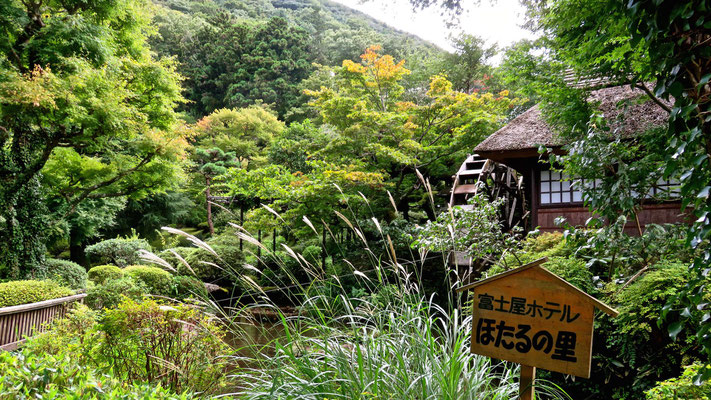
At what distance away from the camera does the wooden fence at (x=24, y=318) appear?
16.2 feet

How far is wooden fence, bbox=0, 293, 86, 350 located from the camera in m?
4.93

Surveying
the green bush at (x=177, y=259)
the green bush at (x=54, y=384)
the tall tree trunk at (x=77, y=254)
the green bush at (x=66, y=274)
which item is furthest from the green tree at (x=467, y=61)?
the green bush at (x=54, y=384)

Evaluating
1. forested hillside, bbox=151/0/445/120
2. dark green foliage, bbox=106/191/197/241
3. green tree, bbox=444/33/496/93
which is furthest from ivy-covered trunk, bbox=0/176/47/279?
green tree, bbox=444/33/496/93

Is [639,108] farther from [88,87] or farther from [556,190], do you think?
[88,87]

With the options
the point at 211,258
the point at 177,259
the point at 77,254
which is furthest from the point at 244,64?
the point at 211,258

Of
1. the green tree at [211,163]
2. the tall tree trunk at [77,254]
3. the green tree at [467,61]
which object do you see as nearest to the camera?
the tall tree trunk at [77,254]

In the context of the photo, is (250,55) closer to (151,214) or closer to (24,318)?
(151,214)

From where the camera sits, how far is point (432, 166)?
954 centimetres

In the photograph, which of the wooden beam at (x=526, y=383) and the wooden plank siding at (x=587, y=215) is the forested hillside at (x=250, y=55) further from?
the wooden beam at (x=526, y=383)

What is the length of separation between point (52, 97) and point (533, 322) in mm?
6866

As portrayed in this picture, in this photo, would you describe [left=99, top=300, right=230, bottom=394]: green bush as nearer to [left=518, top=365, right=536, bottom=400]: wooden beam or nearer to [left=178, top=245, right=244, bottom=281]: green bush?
[left=518, top=365, right=536, bottom=400]: wooden beam

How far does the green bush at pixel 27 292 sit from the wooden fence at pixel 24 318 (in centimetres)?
23

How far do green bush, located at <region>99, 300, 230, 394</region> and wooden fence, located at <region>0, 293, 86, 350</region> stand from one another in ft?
7.10

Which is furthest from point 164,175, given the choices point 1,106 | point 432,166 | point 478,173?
point 478,173
